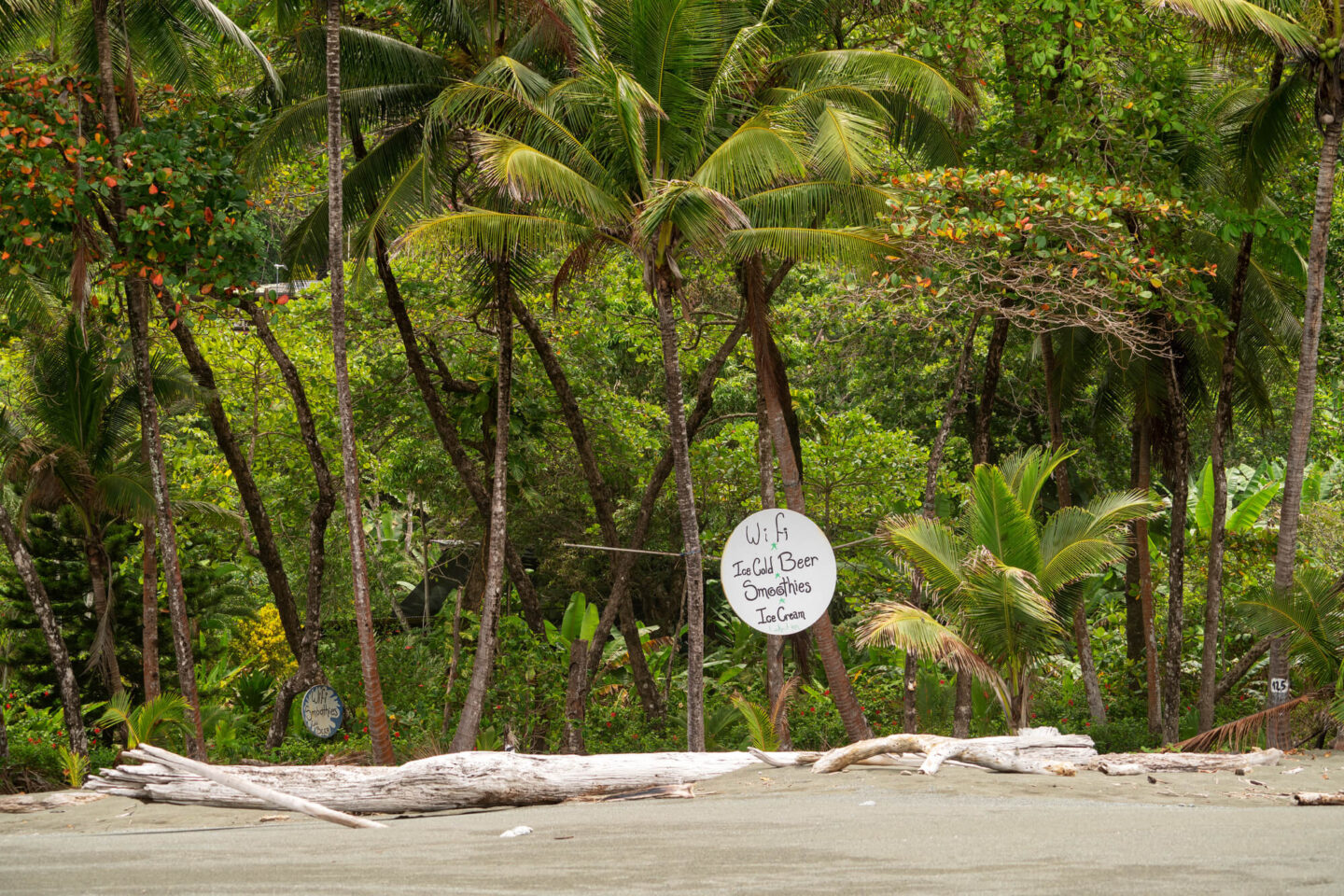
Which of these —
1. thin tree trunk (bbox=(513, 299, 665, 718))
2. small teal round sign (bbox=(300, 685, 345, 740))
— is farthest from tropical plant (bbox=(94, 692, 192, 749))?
thin tree trunk (bbox=(513, 299, 665, 718))

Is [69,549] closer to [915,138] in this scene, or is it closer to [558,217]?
[558,217]

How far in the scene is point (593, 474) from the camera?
15.2 metres

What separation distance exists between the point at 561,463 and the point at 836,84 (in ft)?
27.4

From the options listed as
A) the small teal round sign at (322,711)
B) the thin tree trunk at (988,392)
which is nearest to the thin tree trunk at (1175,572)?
the thin tree trunk at (988,392)

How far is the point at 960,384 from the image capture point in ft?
44.5

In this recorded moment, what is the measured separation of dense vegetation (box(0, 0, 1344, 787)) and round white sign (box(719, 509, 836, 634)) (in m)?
0.56

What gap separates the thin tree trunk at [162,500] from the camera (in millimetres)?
12141

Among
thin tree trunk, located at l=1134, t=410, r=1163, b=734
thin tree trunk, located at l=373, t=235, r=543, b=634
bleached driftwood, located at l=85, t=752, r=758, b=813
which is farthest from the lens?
thin tree trunk, located at l=1134, t=410, r=1163, b=734

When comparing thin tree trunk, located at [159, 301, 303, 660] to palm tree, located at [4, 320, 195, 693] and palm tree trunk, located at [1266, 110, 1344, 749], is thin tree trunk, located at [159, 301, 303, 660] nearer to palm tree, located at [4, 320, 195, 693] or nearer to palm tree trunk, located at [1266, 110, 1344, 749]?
palm tree, located at [4, 320, 195, 693]

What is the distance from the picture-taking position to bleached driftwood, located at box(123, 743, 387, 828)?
6.80 metres

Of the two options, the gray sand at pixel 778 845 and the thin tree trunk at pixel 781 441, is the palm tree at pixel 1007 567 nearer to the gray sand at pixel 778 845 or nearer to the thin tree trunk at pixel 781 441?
the thin tree trunk at pixel 781 441

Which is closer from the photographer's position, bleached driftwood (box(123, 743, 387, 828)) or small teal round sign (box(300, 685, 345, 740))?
bleached driftwood (box(123, 743, 387, 828))

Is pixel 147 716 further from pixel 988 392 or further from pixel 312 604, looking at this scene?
pixel 988 392

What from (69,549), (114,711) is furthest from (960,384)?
(69,549)
